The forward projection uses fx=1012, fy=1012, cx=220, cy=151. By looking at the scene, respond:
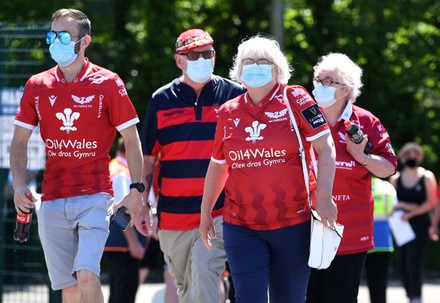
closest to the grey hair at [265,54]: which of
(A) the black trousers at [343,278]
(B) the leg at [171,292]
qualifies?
(A) the black trousers at [343,278]

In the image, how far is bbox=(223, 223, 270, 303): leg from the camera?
6.27 m

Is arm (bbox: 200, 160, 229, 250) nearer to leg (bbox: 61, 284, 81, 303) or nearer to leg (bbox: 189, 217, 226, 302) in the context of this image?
leg (bbox: 189, 217, 226, 302)

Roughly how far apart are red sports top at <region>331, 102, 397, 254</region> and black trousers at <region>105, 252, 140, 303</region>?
9.29 ft

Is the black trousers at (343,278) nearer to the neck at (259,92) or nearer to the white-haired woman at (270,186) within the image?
the white-haired woman at (270,186)

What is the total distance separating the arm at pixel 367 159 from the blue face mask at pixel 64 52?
A: 199 centimetres

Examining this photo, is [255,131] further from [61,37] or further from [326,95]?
[61,37]

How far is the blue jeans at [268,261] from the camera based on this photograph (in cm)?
627

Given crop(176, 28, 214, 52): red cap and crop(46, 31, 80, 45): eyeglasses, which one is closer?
crop(46, 31, 80, 45): eyeglasses

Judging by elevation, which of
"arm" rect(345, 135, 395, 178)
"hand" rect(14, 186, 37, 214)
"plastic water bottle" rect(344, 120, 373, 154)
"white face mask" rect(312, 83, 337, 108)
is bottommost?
"hand" rect(14, 186, 37, 214)

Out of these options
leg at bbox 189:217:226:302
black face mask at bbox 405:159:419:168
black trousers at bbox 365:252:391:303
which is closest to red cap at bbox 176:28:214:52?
leg at bbox 189:217:226:302

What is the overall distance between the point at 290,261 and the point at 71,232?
5.23 feet

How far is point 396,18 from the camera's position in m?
18.3

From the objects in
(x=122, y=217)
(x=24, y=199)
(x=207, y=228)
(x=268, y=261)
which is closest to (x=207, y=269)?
(x=207, y=228)

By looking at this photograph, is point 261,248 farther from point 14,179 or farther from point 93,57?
point 93,57
